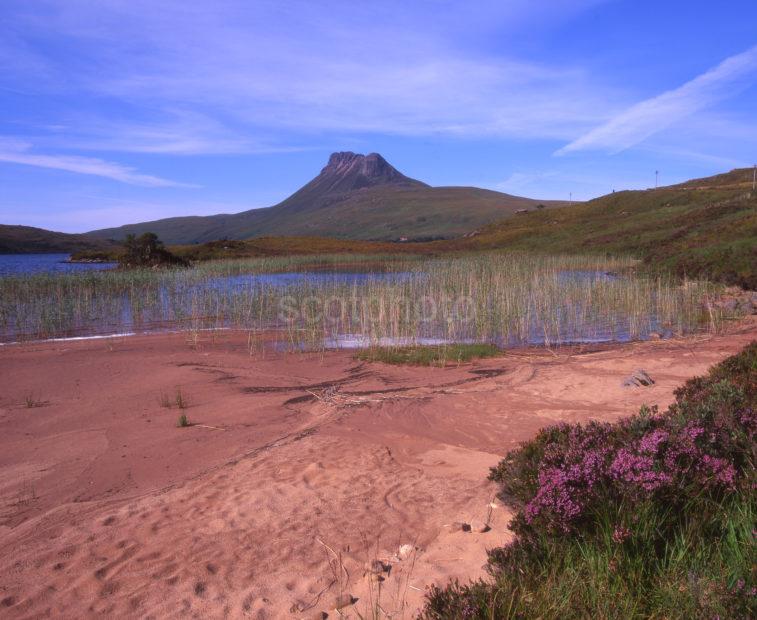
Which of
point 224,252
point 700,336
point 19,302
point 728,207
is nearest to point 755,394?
point 700,336

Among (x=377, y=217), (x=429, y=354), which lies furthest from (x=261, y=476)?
(x=377, y=217)

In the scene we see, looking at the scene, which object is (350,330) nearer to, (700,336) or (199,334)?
(199,334)

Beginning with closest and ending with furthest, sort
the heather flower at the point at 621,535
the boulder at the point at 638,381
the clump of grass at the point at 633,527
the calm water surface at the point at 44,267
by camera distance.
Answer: the clump of grass at the point at 633,527 < the heather flower at the point at 621,535 < the boulder at the point at 638,381 < the calm water surface at the point at 44,267

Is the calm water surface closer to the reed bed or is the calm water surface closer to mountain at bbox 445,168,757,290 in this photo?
the reed bed

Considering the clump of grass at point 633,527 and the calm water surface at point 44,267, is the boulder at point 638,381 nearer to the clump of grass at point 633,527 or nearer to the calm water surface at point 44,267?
the clump of grass at point 633,527

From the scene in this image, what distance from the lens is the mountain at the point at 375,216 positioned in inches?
5044

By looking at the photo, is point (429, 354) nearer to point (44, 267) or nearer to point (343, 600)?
point (343, 600)

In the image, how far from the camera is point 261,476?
565 cm

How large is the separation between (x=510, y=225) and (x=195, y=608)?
6762 centimetres

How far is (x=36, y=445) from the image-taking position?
A: 265 inches

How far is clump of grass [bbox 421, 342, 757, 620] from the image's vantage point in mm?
2803

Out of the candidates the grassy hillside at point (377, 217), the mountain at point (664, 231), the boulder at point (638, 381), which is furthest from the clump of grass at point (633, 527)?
the grassy hillside at point (377, 217)

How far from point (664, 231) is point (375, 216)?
109 m

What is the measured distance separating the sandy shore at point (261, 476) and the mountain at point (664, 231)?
16716mm
